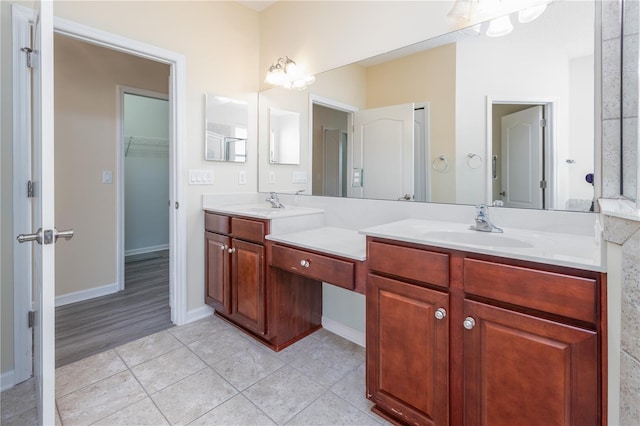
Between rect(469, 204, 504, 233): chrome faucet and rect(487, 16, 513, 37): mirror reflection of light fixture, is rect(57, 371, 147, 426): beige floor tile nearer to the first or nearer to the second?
rect(469, 204, 504, 233): chrome faucet

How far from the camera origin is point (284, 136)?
2.63m

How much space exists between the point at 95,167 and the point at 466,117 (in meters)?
3.13

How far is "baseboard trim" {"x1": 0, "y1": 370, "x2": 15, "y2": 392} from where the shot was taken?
1612 millimetres

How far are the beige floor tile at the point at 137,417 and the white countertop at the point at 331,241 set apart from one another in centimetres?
101

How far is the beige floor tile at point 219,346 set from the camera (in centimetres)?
191

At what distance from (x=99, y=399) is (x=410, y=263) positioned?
5.41 ft

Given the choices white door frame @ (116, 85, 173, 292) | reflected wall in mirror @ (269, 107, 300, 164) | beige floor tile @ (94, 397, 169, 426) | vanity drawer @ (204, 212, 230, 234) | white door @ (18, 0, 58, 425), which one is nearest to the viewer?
white door @ (18, 0, 58, 425)

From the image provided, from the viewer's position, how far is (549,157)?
1.41 metres

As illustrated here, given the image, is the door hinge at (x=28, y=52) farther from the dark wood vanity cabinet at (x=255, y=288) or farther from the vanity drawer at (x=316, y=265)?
the vanity drawer at (x=316, y=265)

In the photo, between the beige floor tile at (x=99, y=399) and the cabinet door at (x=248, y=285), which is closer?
the beige floor tile at (x=99, y=399)

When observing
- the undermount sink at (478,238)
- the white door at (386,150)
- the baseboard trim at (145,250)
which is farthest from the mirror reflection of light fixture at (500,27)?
the baseboard trim at (145,250)

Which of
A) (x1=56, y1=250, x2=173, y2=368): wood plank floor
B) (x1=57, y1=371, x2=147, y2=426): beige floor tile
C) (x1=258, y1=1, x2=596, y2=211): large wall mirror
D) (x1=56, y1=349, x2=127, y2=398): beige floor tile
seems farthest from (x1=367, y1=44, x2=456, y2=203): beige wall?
(x1=56, y1=250, x2=173, y2=368): wood plank floor

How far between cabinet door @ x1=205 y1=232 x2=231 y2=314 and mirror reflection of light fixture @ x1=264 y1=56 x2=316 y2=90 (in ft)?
4.35

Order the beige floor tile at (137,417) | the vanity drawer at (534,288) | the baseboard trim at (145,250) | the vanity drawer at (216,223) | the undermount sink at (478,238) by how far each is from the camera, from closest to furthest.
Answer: the vanity drawer at (534,288), the undermount sink at (478,238), the beige floor tile at (137,417), the vanity drawer at (216,223), the baseboard trim at (145,250)
